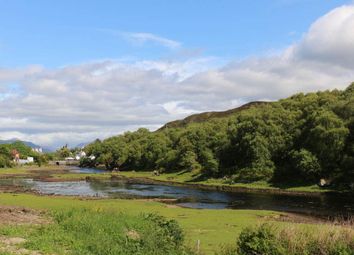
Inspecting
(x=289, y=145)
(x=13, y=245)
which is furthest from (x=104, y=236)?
(x=289, y=145)

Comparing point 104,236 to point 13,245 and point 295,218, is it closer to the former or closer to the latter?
point 13,245

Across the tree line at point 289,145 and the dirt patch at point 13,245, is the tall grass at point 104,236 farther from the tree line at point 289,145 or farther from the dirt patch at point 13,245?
the tree line at point 289,145

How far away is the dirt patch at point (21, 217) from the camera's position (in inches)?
1418

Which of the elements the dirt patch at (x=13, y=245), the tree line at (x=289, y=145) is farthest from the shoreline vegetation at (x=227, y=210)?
the tree line at (x=289, y=145)

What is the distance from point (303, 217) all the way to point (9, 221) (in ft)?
122

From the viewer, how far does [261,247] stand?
91.4 ft

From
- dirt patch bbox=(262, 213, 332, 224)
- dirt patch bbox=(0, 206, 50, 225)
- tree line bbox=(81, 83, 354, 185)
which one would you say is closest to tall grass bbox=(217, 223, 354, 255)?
dirt patch bbox=(0, 206, 50, 225)

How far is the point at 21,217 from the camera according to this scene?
3931cm

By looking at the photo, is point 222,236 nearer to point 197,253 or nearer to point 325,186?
point 197,253

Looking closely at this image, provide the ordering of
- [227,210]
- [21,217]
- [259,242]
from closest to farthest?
1. [259,242]
2. [21,217]
3. [227,210]

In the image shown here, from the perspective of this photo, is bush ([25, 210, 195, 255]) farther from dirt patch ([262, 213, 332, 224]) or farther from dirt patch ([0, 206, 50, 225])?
dirt patch ([262, 213, 332, 224])

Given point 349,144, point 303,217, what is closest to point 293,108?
point 349,144

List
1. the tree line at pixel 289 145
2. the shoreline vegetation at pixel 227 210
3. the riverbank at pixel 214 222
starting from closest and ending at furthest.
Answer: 1. the shoreline vegetation at pixel 227 210
2. the riverbank at pixel 214 222
3. the tree line at pixel 289 145

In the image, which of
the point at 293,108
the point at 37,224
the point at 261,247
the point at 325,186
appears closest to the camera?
the point at 261,247
